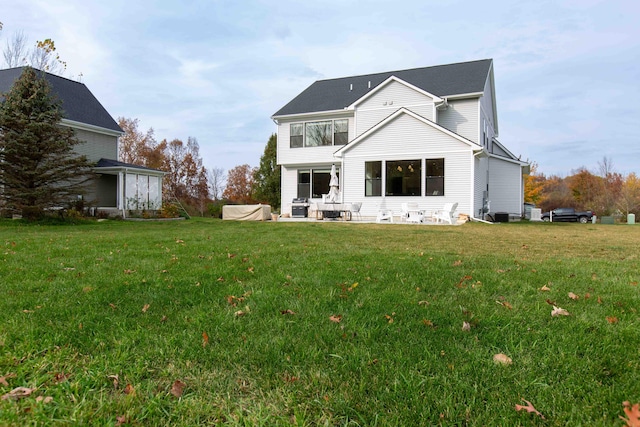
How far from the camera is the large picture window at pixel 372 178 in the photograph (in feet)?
60.5

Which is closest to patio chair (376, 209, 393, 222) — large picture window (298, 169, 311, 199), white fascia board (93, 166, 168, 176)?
large picture window (298, 169, 311, 199)

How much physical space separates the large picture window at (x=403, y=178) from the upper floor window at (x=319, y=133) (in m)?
3.92

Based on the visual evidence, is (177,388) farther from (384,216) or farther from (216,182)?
(216,182)

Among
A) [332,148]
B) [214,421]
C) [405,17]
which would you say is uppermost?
[405,17]

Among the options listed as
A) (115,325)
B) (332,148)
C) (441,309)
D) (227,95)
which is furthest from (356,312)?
(227,95)

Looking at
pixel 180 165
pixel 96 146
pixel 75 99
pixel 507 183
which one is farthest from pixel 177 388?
pixel 180 165

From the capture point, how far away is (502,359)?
2.24 meters

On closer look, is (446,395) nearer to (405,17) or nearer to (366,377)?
(366,377)

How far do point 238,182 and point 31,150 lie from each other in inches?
1088

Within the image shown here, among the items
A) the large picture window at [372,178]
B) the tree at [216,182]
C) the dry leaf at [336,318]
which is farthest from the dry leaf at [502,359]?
the tree at [216,182]

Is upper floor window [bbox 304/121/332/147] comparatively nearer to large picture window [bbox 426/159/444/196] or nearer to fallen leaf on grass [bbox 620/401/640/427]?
large picture window [bbox 426/159/444/196]

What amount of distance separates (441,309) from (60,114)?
17295 millimetres

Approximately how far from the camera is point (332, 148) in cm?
2089

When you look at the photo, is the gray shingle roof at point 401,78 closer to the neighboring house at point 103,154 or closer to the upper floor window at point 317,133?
the upper floor window at point 317,133
